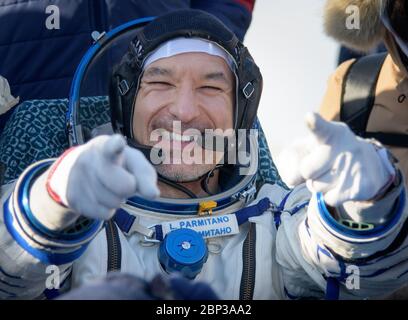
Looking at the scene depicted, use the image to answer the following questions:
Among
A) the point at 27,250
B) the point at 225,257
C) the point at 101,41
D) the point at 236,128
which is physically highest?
the point at 101,41

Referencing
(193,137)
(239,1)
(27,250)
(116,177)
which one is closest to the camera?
(116,177)

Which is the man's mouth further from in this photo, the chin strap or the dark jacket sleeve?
the dark jacket sleeve

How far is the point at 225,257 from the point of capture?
1754 millimetres

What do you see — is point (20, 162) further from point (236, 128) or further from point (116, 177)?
point (116, 177)

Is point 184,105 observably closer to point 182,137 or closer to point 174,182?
point 182,137

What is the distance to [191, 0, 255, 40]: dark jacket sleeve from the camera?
257 centimetres

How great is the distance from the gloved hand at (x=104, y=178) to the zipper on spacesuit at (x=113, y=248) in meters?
0.36

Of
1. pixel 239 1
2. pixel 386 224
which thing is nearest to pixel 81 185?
pixel 386 224

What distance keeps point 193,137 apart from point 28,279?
0.62m

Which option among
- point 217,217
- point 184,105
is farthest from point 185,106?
point 217,217

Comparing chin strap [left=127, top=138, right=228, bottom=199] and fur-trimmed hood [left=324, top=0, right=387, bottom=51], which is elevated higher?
fur-trimmed hood [left=324, top=0, right=387, bottom=51]

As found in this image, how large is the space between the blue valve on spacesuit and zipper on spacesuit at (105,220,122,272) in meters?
0.10

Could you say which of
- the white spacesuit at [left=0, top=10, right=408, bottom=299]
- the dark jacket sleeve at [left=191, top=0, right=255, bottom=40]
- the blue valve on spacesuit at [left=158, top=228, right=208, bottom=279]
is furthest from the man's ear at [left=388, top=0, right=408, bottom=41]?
the blue valve on spacesuit at [left=158, top=228, right=208, bottom=279]

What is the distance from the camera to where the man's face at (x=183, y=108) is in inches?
75.6
